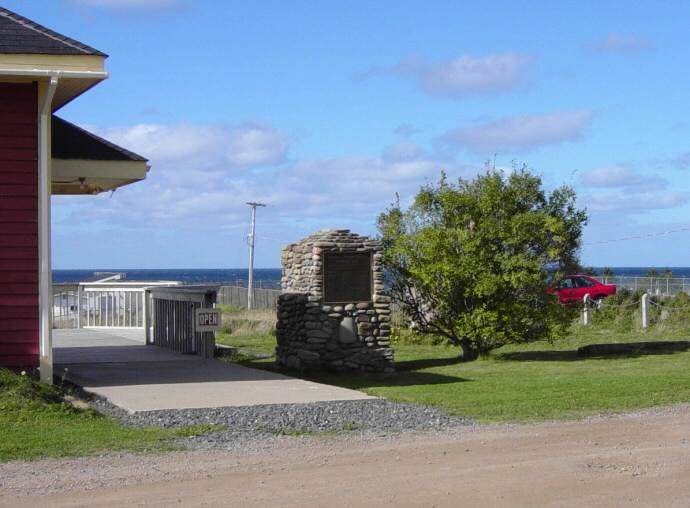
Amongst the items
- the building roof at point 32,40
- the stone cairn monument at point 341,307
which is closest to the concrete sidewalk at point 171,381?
the stone cairn monument at point 341,307

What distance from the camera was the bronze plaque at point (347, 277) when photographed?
62.2 feet

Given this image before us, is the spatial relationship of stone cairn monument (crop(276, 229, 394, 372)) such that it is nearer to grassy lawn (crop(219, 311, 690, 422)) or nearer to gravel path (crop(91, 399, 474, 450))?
grassy lawn (crop(219, 311, 690, 422))

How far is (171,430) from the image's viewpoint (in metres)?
10.9

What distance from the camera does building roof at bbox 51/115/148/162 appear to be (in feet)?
49.0

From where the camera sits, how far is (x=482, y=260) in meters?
20.6

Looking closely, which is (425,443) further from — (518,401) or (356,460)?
(518,401)

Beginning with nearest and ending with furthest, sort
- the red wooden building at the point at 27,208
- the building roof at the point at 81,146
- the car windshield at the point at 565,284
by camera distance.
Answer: the red wooden building at the point at 27,208 → the building roof at the point at 81,146 → the car windshield at the point at 565,284

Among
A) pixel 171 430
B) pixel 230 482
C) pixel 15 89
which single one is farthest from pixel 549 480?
pixel 15 89

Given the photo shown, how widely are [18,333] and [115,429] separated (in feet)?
11.3

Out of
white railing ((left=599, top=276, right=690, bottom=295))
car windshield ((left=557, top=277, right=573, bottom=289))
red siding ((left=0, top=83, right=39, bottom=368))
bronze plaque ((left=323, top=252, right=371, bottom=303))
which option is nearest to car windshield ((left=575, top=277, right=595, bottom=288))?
car windshield ((left=557, top=277, right=573, bottom=289))

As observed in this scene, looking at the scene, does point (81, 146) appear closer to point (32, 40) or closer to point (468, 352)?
point (32, 40)

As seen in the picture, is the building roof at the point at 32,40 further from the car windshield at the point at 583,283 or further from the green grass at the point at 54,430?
the car windshield at the point at 583,283

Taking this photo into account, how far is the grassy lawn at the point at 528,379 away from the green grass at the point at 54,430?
12.4 feet

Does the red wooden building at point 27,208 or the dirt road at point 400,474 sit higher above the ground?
the red wooden building at point 27,208
